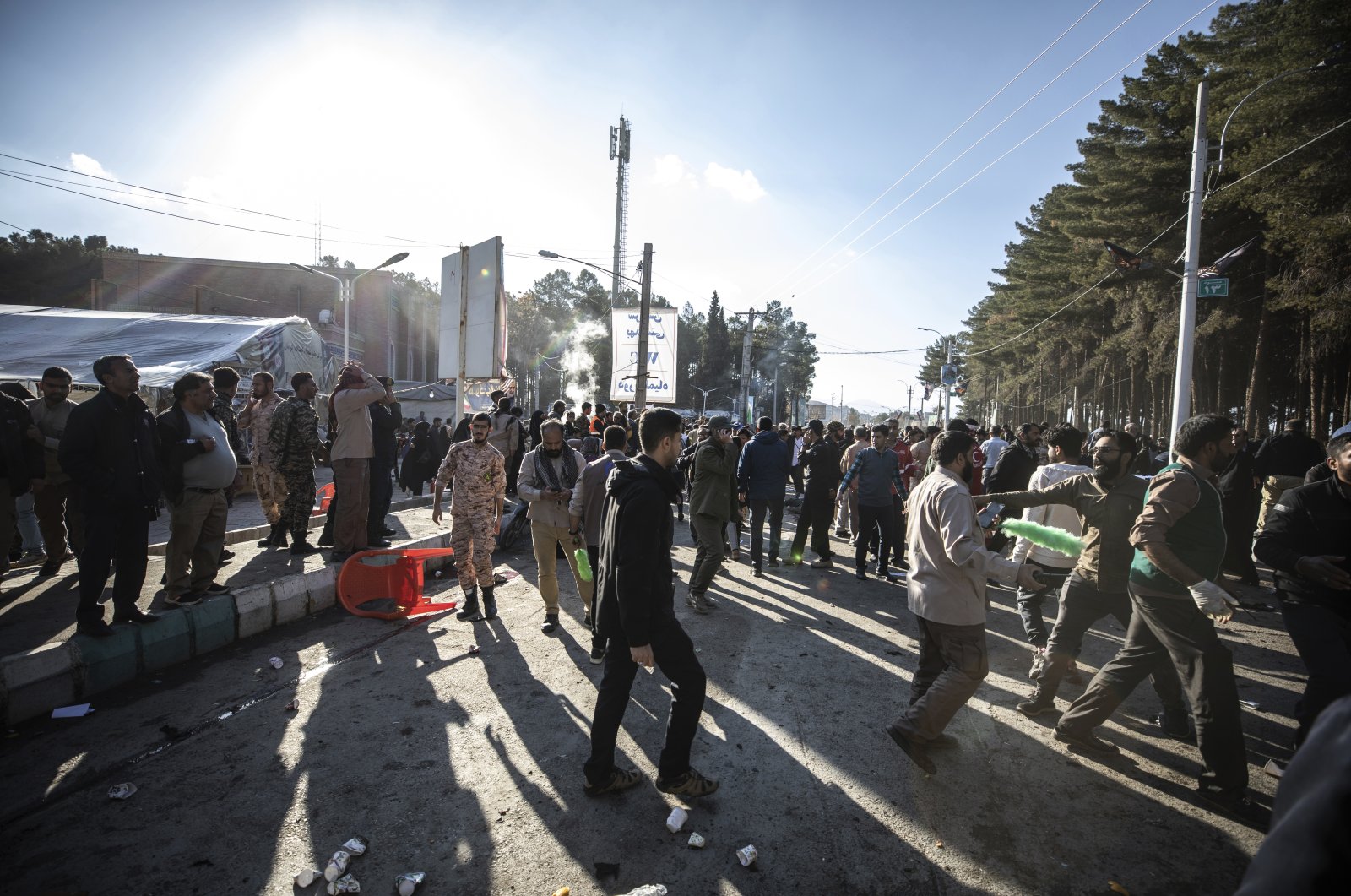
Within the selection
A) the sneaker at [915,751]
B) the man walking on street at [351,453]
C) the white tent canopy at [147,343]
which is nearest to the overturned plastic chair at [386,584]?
the man walking on street at [351,453]

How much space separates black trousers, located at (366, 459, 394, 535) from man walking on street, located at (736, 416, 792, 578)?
4.60 metres

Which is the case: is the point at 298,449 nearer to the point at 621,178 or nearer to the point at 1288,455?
the point at 1288,455

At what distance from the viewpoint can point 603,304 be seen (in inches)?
2712

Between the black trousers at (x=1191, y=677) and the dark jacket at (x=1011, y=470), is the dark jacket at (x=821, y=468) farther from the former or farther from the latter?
the black trousers at (x=1191, y=677)

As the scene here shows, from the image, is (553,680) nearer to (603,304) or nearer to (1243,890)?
(1243,890)

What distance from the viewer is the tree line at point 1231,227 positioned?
44.6ft

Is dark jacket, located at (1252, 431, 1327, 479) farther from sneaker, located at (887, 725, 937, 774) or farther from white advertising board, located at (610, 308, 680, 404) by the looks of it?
white advertising board, located at (610, 308, 680, 404)

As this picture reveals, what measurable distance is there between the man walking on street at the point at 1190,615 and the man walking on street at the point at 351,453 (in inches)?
271

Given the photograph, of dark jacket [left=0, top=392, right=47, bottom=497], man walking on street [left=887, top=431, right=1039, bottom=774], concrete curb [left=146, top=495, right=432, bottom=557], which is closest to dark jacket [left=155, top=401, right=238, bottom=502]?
concrete curb [left=146, top=495, right=432, bottom=557]

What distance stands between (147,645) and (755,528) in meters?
6.28

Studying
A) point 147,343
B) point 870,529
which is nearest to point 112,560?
point 870,529

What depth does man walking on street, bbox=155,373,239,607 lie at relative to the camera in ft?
17.1

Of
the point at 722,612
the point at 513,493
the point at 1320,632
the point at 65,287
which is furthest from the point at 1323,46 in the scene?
the point at 65,287

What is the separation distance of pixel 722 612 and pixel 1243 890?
19.5ft
